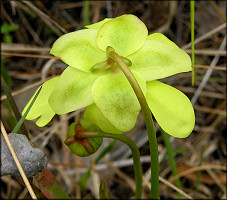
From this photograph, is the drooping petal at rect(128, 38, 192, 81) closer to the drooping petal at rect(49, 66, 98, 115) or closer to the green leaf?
the drooping petal at rect(49, 66, 98, 115)

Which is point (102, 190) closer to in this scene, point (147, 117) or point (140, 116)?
point (147, 117)

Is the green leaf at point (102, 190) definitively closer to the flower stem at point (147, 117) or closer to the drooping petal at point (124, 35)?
the flower stem at point (147, 117)

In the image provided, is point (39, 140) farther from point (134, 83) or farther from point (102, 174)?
point (134, 83)

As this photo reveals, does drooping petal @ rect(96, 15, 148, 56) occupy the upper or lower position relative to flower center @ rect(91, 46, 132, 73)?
upper

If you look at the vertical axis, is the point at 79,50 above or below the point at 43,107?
above

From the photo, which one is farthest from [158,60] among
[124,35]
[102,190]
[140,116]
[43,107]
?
[140,116]

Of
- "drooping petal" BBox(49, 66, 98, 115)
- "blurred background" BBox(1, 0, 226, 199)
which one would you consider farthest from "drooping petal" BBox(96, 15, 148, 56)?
"blurred background" BBox(1, 0, 226, 199)

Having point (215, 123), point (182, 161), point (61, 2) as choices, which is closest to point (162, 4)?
point (61, 2)
